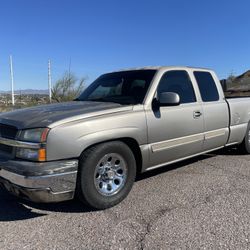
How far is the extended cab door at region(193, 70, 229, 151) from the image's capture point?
598 centimetres

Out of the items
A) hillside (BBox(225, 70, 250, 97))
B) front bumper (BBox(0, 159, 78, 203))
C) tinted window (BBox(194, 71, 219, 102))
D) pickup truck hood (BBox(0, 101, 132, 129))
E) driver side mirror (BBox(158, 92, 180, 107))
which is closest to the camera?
front bumper (BBox(0, 159, 78, 203))

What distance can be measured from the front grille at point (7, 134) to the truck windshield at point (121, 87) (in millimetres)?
1587

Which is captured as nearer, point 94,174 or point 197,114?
point 94,174

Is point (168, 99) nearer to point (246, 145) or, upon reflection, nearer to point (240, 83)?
point (246, 145)

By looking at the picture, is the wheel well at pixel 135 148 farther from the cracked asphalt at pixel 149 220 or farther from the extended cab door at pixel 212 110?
the extended cab door at pixel 212 110

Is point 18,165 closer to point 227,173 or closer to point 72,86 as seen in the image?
point 227,173

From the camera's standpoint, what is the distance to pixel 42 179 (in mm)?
3859

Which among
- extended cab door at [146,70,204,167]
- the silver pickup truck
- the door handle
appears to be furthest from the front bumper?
the door handle

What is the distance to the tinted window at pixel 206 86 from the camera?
6082 mm

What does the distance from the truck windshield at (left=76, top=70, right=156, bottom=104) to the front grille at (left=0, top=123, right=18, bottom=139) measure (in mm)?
1583

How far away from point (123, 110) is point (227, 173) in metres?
2.39

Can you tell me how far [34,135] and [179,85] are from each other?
2.67 meters

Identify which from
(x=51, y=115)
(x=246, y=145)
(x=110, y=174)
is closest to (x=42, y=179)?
(x=51, y=115)

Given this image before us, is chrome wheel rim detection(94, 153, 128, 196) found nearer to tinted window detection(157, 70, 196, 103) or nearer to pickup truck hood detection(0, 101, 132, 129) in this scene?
pickup truck hood detection(0, 101, 132, 129)
